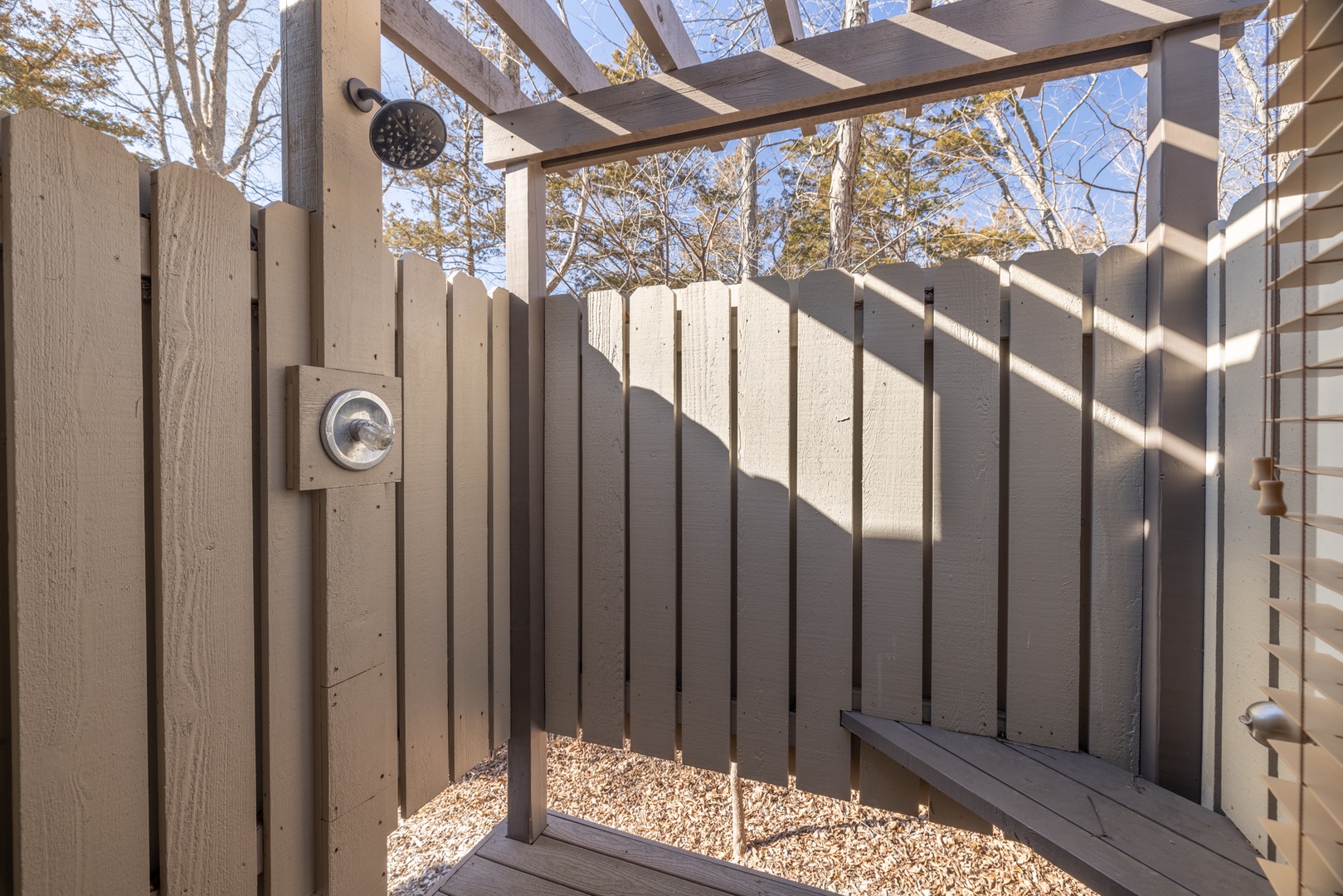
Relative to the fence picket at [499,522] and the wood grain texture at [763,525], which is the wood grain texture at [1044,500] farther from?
the fence picket at [499,522]

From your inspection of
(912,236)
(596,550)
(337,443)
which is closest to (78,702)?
(337,443)

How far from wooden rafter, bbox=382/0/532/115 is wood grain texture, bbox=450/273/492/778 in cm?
68

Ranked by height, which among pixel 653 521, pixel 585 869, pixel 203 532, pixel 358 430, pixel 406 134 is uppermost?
pixel 406 134

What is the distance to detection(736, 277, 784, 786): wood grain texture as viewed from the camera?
5.42 ft

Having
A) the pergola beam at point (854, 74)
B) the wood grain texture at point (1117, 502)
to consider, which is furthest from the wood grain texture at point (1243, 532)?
the pergola beam at point (854, 74)

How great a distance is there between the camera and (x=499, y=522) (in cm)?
184

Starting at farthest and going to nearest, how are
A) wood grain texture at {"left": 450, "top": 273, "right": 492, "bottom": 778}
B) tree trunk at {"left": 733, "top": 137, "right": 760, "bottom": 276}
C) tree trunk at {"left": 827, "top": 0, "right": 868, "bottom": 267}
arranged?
tree trunk at {"left": 733, "top": 137, "right": 760, "bottom": 276} → tree trunk at {"left": 827, "top": 0, "right": 868, "bottom": 267} → wood grain texture at {"left": 450, "top": 273, "right": 492, "bottom": 778}

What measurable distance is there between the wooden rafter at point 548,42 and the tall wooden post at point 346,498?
0.37m

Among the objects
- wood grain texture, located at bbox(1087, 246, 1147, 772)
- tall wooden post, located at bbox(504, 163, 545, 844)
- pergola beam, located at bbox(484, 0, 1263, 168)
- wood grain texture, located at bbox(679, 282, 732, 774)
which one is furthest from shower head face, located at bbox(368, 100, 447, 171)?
wood grain texture, located at bbox(1087, 246, 1147, 772)

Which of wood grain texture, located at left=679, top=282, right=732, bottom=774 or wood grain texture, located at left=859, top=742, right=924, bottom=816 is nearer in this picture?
wood grain texture, located at left=859, top=742, right=924, bottom=816

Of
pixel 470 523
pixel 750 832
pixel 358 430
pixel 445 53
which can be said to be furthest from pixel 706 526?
pixel 750 832

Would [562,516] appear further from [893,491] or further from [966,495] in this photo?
[966,495]

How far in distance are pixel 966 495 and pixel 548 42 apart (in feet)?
6.30

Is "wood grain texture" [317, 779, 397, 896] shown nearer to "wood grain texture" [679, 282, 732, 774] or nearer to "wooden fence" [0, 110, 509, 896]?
"wooden fence" [0, 110, 509, 896]
